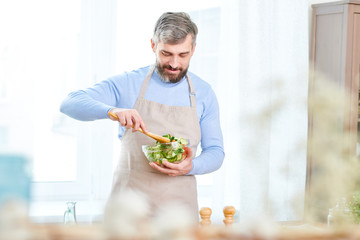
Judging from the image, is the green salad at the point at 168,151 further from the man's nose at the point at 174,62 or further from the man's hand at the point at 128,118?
the man's nose at the point at 174,62

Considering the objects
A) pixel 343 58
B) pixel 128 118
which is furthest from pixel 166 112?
pixel 343 58

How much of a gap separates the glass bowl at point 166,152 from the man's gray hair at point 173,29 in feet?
1.38

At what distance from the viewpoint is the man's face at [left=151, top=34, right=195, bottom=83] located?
83.9 inches

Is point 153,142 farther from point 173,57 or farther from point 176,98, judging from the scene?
point 173,57

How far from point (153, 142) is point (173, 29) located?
0.50 meters

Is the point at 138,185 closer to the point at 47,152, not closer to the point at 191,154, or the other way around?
the point at 191,154

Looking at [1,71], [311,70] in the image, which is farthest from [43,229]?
[311,70]

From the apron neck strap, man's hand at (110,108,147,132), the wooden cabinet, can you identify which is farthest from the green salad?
the wooden cabinet

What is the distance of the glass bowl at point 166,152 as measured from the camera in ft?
6.72

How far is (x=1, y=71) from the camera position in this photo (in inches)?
118

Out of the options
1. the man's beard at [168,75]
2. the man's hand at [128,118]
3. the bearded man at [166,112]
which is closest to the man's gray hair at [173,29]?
the bearded man at [166,112]

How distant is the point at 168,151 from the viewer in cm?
205

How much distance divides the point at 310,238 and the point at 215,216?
2.67 metres

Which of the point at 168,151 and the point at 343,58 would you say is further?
the point at 343,58
